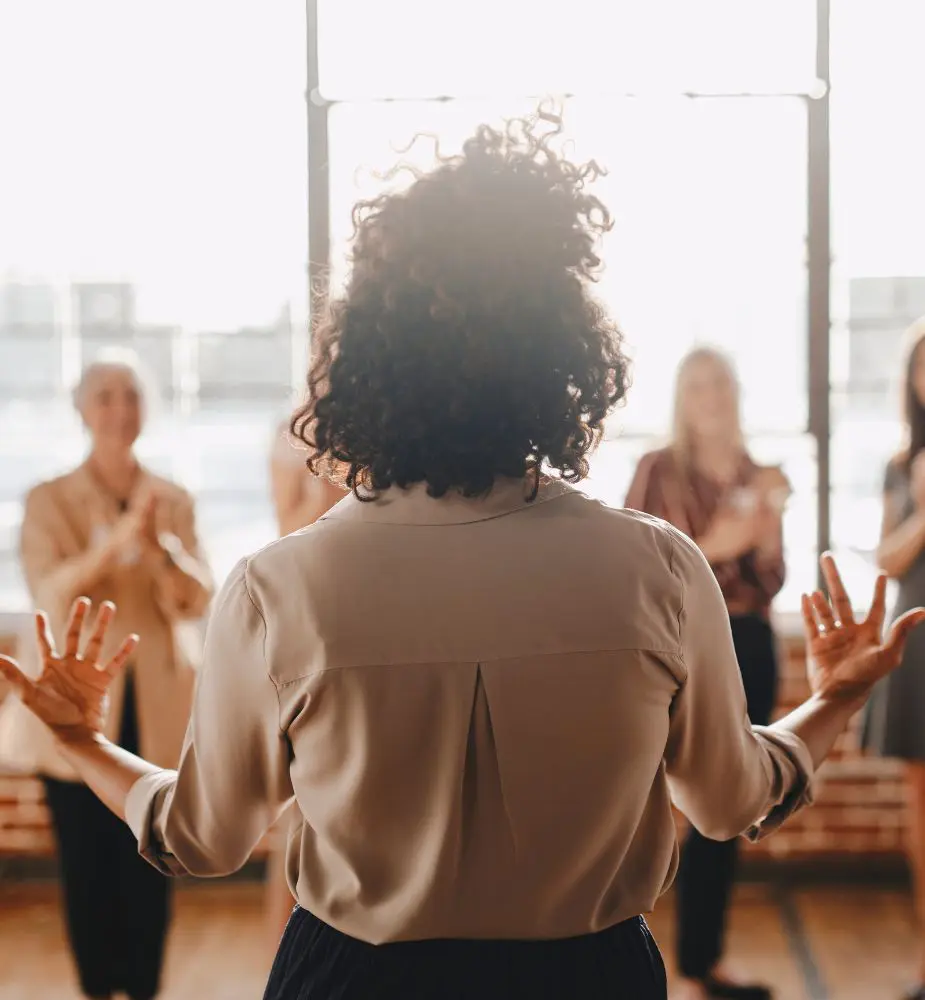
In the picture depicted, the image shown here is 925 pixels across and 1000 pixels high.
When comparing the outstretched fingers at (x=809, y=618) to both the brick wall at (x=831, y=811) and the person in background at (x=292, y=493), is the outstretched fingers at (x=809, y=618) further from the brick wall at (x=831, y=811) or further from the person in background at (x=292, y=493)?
the brick wall at (x=831, y=811)

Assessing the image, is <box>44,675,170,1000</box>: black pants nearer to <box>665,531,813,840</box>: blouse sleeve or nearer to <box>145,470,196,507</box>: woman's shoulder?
<box>145,470,196,507</box>: woman's shoulder

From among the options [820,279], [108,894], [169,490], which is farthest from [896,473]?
[108,894]

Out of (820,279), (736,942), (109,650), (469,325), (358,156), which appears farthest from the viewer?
(820,279)

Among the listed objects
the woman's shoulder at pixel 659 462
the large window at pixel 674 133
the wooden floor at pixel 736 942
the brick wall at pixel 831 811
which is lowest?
the wooden floor at pixel 736 942

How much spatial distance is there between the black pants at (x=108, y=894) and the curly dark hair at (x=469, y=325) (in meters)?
1.87

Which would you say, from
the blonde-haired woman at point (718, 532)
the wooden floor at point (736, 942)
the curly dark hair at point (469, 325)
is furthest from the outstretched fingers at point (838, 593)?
the wooden floor at point (736, 942)

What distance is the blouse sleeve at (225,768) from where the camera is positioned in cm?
94

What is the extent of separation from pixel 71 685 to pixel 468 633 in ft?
1.57

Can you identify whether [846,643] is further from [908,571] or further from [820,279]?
[820,279]

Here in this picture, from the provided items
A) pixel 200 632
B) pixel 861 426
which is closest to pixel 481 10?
pixel 861 426

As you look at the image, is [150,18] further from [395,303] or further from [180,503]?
[395,303]

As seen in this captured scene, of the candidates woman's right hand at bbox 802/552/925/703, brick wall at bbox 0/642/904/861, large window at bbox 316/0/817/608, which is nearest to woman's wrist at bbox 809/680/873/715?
woman's right hand at bbox 802/552/925/703

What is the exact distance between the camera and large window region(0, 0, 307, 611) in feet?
12.2

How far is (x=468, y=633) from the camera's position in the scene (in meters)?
0.91
